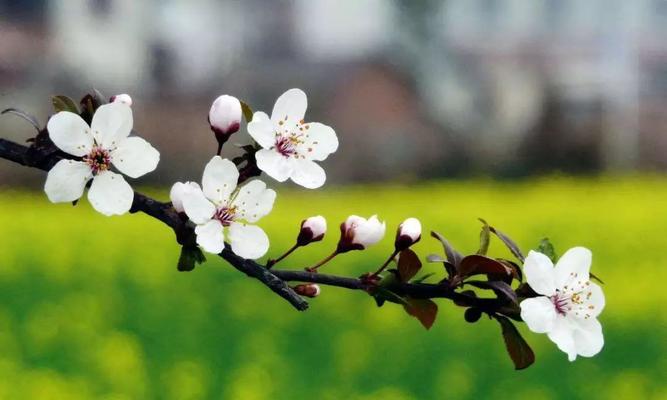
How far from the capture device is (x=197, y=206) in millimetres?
542

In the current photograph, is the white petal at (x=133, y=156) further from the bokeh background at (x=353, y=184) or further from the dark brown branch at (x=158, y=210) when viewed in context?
the bokeh background at (x=353, y=184)

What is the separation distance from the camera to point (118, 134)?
550mm

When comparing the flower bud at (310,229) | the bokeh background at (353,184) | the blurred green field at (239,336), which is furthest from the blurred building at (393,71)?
the flower bud at (310,229)

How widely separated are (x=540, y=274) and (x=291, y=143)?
0.51ft

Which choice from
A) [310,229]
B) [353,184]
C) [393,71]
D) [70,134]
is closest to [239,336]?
[310,229]

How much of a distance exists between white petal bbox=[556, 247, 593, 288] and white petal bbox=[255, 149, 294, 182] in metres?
0.16

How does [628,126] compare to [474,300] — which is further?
[628,126]

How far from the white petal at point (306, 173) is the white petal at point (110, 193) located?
3.4 inches

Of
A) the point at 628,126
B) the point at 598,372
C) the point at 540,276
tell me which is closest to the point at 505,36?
the point at 628,126

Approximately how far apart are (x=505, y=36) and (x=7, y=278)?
5.17 meters

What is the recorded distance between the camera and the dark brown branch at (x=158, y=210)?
537 millimetres

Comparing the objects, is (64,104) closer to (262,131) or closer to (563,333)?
(262,131)

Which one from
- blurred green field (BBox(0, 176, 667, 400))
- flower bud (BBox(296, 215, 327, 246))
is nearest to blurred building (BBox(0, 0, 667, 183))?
blurred green field (BBox(0, 176, 667, 400))

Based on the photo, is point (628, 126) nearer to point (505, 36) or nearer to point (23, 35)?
point (505, 36)
